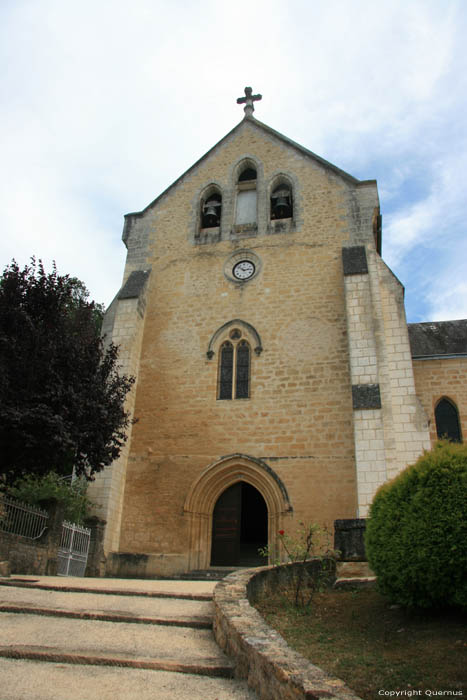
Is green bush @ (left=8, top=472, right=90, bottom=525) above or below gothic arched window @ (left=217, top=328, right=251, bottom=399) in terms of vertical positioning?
below

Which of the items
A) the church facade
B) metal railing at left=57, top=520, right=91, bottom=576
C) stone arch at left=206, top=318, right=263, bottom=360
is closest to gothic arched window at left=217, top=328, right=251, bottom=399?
the church facade

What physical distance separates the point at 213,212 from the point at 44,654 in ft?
47.0

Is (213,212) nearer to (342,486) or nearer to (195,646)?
(342,486)

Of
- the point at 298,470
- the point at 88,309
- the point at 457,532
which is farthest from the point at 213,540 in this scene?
the point at 457,532

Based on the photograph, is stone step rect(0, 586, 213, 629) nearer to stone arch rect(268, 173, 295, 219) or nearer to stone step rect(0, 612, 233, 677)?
stone step rect(0, 612, 233, 677)

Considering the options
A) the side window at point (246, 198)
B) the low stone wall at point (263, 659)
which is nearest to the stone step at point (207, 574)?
the low stone wall at point (263, 659)

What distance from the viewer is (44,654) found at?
13.2 feet

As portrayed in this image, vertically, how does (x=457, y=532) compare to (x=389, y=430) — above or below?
below

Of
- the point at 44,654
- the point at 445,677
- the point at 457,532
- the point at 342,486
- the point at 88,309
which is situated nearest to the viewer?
the point at 445,677

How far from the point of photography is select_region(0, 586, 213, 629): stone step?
525 cm

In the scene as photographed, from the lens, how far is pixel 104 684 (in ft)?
11.7

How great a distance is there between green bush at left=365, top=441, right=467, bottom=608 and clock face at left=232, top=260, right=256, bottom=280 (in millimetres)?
10504

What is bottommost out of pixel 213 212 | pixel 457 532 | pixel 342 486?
pixel 457 532

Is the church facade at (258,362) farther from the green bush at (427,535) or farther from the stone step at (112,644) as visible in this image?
the stone step at (112,644)
